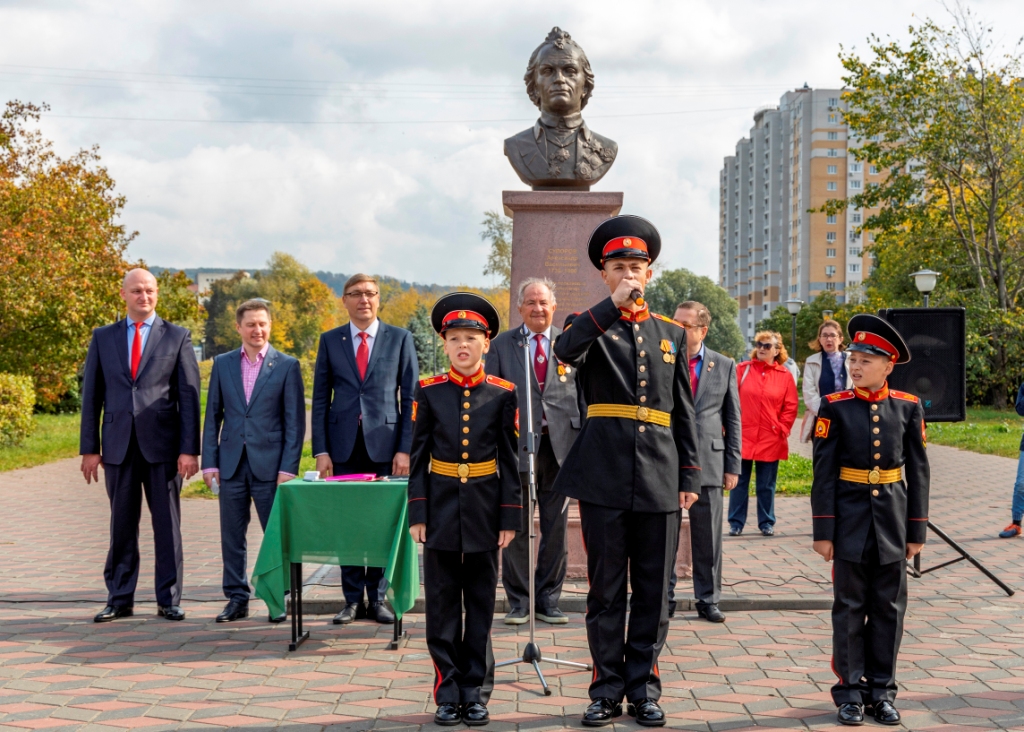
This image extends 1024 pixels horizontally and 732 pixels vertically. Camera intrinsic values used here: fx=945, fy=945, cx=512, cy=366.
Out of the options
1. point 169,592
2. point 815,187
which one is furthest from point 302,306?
point 169,592

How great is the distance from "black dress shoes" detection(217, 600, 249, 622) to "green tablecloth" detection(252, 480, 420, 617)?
0.58 meters

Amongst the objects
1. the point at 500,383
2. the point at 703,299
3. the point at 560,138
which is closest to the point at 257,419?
the point at 500,383

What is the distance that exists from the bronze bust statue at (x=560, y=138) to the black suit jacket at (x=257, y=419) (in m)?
2.73

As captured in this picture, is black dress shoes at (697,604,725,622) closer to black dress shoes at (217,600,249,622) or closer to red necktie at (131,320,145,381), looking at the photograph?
black dress shoes at (217,600,249,622)

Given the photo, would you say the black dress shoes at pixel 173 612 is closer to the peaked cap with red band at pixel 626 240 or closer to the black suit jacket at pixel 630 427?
the black suit jacket at pixel 630 427

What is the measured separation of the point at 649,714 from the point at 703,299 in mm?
77279

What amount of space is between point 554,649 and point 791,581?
2440 millimetres

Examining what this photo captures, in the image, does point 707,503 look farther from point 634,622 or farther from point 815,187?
point 815,187

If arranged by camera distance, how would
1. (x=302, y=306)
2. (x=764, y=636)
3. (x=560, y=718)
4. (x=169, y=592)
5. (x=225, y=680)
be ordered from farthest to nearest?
1. (x=302, y=306)
2. (x=169, y=592)
3. (x=764, y=636)
4. (x=225, y=680)
5. (x=560, y=718)

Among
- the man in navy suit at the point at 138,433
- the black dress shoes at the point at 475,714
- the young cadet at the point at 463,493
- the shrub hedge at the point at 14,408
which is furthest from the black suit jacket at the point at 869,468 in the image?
the shrub hedge at the point at 14,408

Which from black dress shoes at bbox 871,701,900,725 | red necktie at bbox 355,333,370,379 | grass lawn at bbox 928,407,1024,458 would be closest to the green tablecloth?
red necktie at bbox 355,333,370,379

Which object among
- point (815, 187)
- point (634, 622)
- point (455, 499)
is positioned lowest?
point (634, 622)

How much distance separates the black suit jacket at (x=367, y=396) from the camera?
618 cm

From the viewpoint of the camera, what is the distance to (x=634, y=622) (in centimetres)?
438
